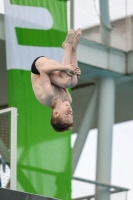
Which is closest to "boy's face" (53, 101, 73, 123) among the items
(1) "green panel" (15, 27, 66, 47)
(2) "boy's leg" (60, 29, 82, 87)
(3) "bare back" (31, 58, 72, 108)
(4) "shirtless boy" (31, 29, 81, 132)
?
(4) "shirtless boy" (31, 29, 81, 132)

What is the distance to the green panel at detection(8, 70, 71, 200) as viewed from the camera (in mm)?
22172

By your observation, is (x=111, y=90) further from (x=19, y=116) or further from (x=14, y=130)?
(x=14, y=130)

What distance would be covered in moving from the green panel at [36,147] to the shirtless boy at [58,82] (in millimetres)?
5955

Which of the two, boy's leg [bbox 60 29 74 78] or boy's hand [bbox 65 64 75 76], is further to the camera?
boy's leg [bbox 60 29 74 78]

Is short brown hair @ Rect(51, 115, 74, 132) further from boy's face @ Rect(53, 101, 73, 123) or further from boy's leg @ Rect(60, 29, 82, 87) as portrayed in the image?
boy's leg @ Rect(60, 29, 82, 87)

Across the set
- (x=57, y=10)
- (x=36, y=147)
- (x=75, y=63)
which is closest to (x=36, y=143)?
(x=36, y=147)

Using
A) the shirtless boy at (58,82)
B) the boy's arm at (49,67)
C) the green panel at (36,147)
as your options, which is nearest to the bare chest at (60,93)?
the shirtless boy at (58,82)

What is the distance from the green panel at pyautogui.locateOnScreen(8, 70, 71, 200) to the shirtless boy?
595 centimetres

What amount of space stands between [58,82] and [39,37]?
7.18m

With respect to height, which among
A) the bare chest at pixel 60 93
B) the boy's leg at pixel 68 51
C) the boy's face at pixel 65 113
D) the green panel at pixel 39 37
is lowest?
the boy's face at pixel 65 113

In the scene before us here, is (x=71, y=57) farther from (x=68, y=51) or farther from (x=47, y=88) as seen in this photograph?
(x=47, y=88)

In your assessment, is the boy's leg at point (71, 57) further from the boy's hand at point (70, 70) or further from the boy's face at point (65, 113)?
the boy's face at point (65, 113)

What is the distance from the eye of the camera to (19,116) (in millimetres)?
22328

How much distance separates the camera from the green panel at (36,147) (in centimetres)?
2217
